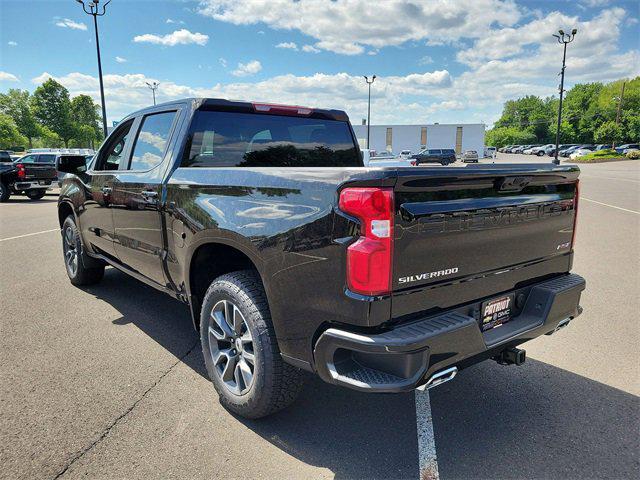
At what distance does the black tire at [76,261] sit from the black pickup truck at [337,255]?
2053 mm

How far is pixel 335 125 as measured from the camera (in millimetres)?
4391

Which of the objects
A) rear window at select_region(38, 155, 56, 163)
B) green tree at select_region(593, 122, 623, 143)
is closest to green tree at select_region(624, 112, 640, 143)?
green tree at select_region(593, 122, 623, 143)

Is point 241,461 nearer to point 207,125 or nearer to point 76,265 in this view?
point 207,125

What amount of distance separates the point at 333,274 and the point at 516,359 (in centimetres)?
140

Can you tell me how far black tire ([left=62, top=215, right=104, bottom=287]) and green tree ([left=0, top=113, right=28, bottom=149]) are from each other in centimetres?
8134

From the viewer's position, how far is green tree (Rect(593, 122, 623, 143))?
260 feet

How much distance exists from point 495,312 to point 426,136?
255ft

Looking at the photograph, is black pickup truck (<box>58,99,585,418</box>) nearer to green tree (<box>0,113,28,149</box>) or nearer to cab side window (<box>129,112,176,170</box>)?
cab side window (<box>129,112,176,170</box>)

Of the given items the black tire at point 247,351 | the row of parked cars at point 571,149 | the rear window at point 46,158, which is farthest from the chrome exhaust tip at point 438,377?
the row of parked cars at point 571,149

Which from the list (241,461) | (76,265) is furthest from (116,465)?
(76,265)

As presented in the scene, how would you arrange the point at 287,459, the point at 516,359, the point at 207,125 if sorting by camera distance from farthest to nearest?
1. the point at 207,125
2. the point at 516,359
3. the point at 287,459

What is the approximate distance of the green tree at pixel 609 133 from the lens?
79.3 metres

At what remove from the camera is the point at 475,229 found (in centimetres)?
244

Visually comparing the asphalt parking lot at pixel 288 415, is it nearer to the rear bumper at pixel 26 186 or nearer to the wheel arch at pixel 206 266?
the wheel arch at pixel 206 266
